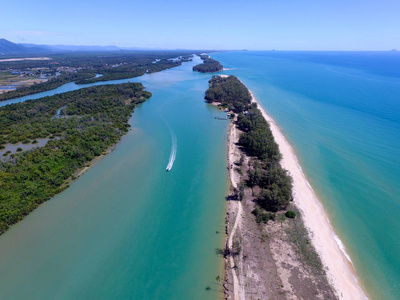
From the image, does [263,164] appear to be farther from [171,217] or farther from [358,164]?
[171,217]

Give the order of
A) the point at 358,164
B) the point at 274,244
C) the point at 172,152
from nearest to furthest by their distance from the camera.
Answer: the point at 274,244
the point at 358,164
the point at 172,152

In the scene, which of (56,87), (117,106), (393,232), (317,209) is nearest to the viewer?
(393,232)

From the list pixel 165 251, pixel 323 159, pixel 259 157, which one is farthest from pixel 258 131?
pixel 165 251

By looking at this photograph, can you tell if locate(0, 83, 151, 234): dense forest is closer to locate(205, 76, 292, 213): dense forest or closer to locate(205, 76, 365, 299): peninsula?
locate(205, 76, 365, 299): peninsula

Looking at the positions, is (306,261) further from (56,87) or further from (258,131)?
(56,87)

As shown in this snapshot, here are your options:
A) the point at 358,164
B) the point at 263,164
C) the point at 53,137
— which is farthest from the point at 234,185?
the point at 53,137

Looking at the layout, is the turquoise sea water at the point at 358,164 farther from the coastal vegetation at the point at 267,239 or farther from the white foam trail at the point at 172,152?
the white foam trail at the point at 172,152

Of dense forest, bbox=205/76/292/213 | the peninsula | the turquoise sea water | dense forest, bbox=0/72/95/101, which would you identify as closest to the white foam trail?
the peninsula
